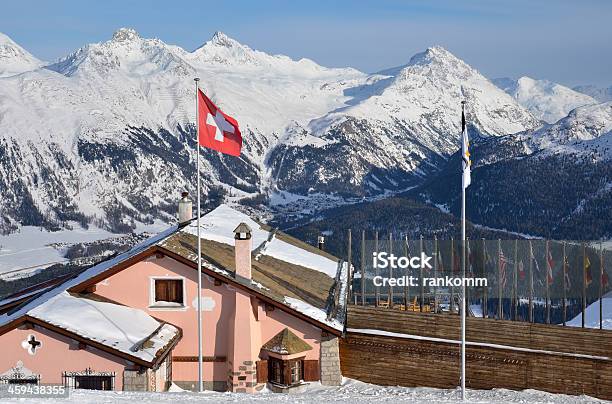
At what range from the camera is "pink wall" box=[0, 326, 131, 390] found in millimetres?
31047

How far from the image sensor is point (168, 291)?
35.7 meters

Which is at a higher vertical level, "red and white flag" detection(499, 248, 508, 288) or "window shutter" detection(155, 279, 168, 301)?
"red and white flag" detection(499, 248, 508, 288)

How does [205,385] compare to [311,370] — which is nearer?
[311,370]

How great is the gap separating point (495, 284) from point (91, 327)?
18657mm

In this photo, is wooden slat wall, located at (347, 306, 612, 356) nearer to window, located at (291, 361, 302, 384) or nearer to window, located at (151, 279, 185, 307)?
window, located at (291, 361, 302, 384)

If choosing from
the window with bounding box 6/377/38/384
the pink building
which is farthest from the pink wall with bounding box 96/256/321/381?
the window with bounding box 6/377/38/384

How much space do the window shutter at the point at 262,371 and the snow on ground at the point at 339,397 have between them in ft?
6.45

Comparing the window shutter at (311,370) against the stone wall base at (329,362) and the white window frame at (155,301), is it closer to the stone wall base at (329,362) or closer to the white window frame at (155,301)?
the stone wall base at (329,362)

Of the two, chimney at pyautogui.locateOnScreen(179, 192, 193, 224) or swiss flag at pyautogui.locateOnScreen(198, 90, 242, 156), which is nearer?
swiss flag at pyautogui.locateOnScreen(198, 90, 242, 156)

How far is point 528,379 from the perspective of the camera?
34312 mm

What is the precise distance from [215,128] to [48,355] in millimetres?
10926

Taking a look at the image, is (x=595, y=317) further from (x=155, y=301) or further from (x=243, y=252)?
(x=155, y=301)

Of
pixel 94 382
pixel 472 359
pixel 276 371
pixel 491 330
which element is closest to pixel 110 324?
pixel 94 382

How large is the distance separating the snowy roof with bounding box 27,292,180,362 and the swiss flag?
8.17 m
